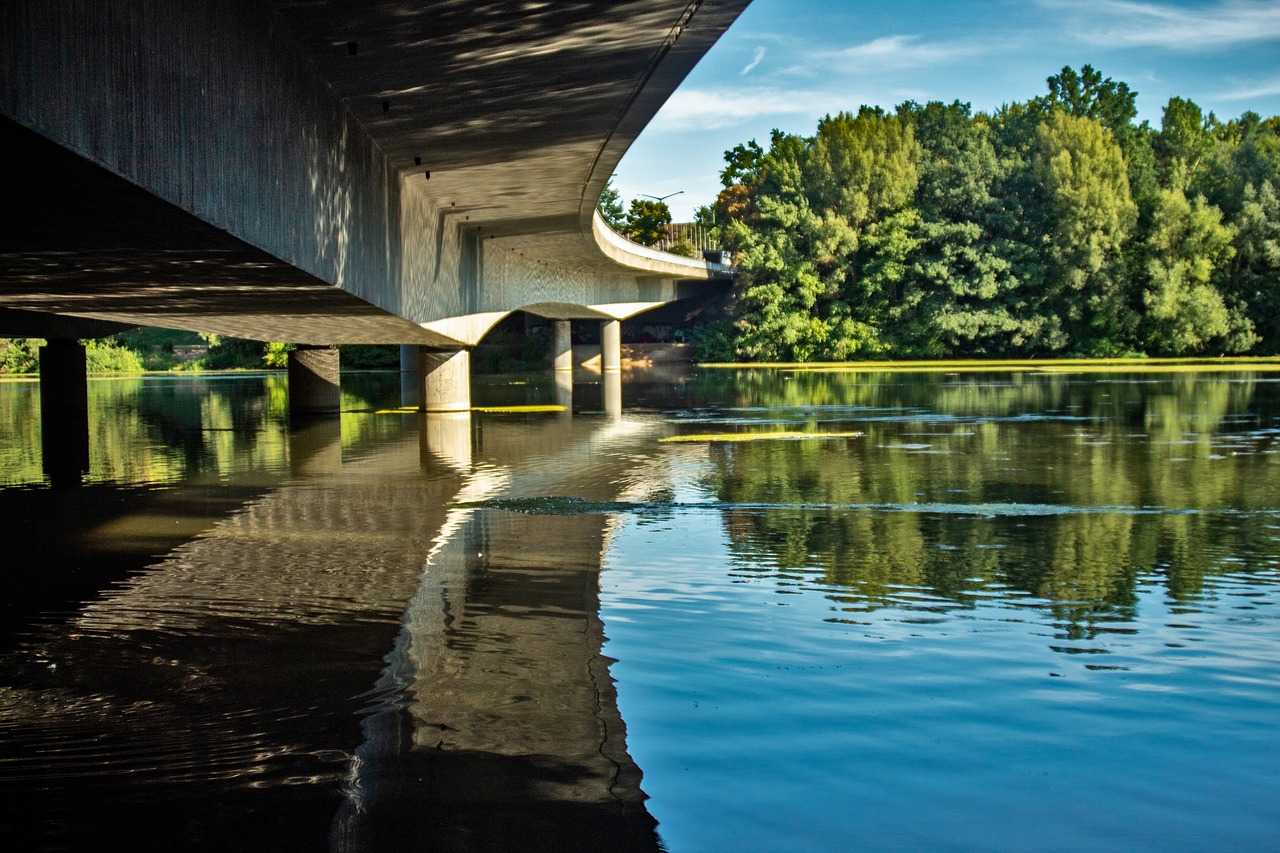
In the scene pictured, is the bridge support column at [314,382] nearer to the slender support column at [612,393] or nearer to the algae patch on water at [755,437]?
the slender support column at [612,393]

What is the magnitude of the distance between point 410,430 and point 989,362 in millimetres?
42329

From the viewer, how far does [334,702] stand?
6789 millimetres

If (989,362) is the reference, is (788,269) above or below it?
above

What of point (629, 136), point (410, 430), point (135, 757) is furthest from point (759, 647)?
point (410, 430)

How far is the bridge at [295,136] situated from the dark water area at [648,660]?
2.74 metres

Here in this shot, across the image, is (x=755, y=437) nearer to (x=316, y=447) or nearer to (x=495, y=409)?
(x=316, y=447)

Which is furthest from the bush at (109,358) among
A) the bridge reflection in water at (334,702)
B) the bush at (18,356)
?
the bridge reflection in water at (334,702)

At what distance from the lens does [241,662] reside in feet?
25.0

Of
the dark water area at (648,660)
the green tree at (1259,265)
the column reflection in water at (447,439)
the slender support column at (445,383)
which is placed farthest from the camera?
the green tree at (1259,265)

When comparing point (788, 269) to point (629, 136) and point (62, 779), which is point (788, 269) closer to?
point (629, 136)

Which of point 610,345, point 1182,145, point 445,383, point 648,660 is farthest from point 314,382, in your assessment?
point 1182,145

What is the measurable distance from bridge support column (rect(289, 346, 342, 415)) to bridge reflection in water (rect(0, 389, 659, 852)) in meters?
20.0

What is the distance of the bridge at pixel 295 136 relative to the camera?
7.46 m

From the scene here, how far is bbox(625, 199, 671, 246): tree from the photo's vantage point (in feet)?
313
